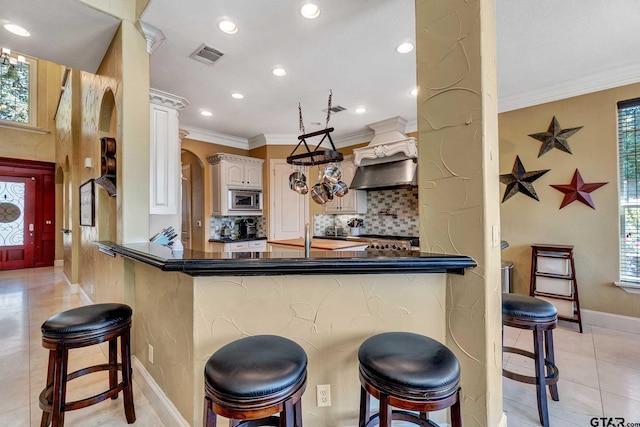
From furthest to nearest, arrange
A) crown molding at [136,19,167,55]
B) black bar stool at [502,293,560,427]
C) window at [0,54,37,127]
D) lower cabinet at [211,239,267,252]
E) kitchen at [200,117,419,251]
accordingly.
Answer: window at [0,54,37,127] < lower cabinet at [211,239,267,252] < kitchen at [200,117,419,251] < crown molding at [136,19,167,55] < black bar stool at [502,293,560,427]

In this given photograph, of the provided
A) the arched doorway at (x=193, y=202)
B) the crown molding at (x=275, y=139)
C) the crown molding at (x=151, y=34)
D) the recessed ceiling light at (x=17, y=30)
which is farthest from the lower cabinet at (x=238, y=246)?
the recessed ceiling light at (x=17, y=30)

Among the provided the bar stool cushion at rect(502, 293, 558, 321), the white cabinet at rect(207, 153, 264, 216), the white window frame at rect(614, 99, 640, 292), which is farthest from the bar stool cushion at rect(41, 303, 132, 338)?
the white window frame at rect(614, 99, 640, 292)

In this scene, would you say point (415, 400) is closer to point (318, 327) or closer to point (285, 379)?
point (285, 379)

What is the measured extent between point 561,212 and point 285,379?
155 inches

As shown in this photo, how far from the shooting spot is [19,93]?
6.45m

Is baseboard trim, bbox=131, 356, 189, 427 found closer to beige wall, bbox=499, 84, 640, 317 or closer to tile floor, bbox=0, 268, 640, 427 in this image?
tile floor, bbox=0, 268, 640, 427

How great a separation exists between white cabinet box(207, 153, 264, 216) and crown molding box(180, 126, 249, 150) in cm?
40

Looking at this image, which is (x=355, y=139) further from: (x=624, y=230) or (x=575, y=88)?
(x=624, y=230)

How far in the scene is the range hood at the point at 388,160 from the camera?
445 cm

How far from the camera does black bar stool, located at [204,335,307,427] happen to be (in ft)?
3.22

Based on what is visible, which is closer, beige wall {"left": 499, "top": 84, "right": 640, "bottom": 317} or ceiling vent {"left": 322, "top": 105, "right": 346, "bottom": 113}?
beige wall {"left": 499, "top": 84, "right": 640, "bottom": 317}

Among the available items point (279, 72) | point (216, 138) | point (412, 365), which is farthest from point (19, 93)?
point (412, 365)

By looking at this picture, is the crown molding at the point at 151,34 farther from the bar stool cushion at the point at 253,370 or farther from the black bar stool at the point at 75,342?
the bar stool cushion at the point at 253,370

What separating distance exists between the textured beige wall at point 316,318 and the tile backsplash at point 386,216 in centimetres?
363
